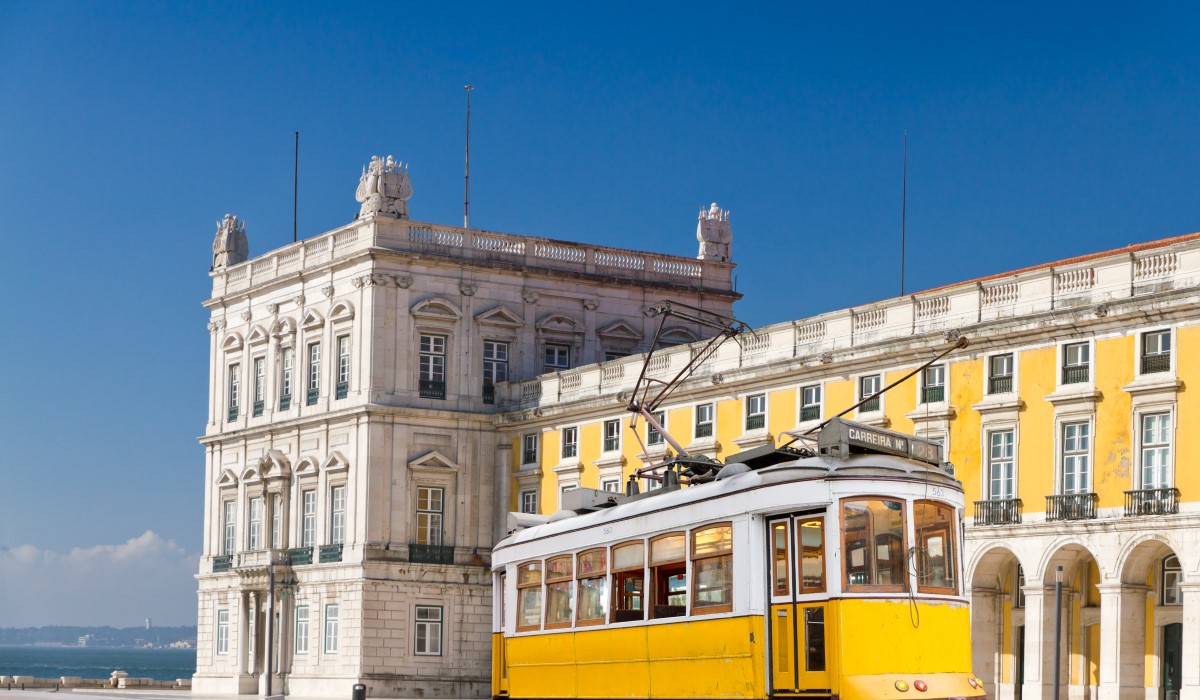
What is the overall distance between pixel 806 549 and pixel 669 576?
8.35 ft

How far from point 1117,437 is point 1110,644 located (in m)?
4.34

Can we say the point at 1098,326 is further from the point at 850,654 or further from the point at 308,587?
the point at 308,587

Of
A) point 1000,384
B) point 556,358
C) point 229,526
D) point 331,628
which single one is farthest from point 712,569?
point 229,526

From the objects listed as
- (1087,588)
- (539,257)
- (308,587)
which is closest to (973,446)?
(1087,588)

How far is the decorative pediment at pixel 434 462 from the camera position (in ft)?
203

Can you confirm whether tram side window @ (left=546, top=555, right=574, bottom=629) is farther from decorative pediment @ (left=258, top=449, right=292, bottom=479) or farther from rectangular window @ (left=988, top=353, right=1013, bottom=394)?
decorative pediment @ (left=258, top=449, right=292, bottom=479)

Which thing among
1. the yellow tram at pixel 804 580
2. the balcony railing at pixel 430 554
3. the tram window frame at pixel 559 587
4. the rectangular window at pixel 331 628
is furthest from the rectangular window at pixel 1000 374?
the rectangular window at pixel 331 628

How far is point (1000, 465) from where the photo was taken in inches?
1766

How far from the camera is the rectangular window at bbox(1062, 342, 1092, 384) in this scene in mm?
42594

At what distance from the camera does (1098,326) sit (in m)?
42.0

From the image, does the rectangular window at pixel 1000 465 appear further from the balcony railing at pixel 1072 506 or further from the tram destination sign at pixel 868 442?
the tram destination sign at pixel 868 442

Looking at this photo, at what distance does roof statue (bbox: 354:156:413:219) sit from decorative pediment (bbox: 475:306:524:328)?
13.1ft

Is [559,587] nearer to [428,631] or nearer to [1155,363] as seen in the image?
[1155,363]

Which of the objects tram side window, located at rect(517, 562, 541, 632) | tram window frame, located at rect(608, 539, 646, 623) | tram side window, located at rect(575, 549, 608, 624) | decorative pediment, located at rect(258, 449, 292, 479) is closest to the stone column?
tram side window, located at rect(517, 562, 541, 632)
